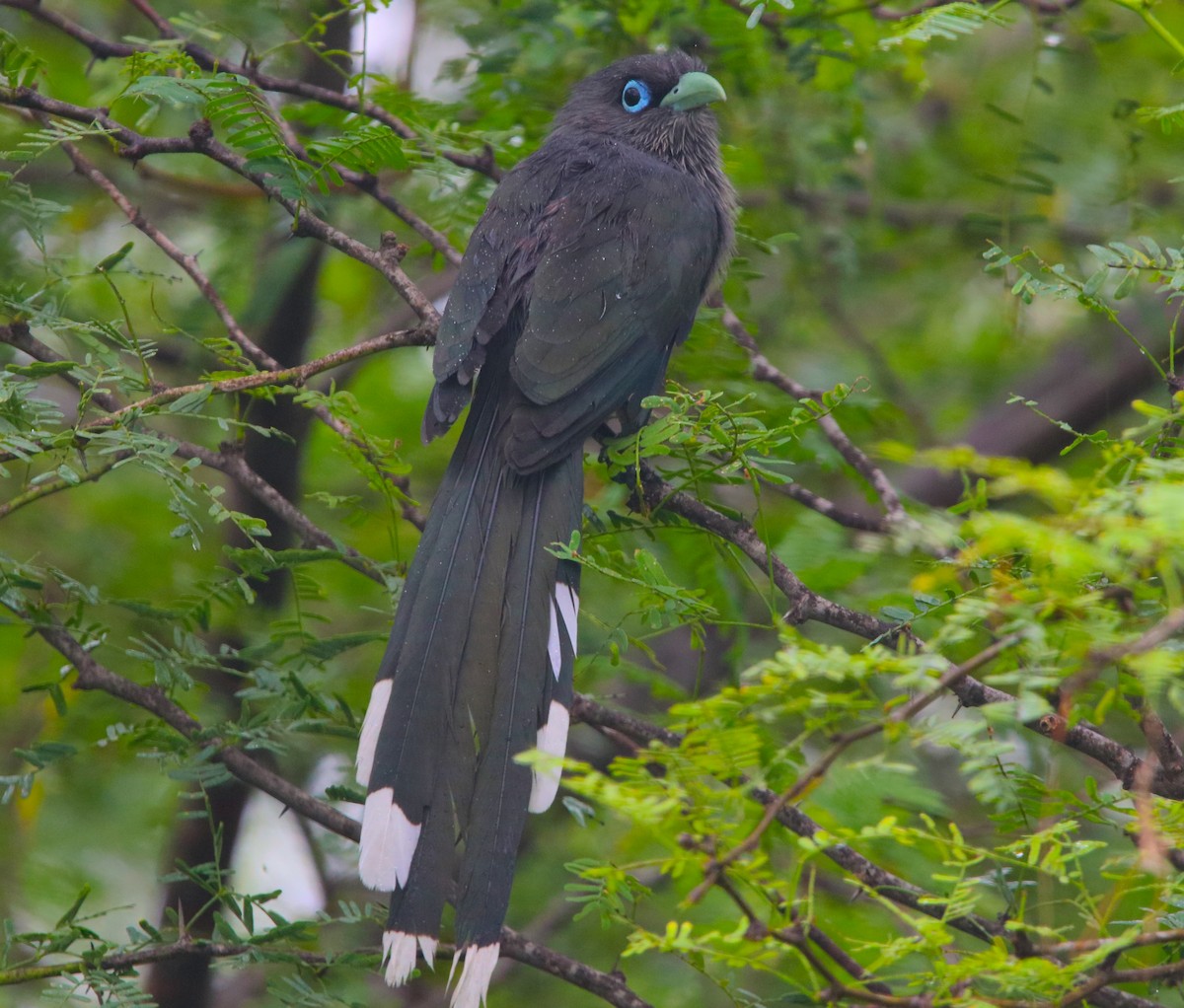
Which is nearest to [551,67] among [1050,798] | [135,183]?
[135,183]

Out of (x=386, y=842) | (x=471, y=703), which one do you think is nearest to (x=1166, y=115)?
(x=471, y=703)

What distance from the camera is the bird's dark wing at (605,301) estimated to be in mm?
2928

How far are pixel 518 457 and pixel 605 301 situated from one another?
0.52m

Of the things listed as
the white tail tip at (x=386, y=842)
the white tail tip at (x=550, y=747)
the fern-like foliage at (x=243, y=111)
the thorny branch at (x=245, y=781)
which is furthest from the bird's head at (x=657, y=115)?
the white tail tip at (x=386, y=842)

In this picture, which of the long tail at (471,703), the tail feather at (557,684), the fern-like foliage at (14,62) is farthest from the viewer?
the fern-like foliage at (14,62)

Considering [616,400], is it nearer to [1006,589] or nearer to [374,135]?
[374,135]

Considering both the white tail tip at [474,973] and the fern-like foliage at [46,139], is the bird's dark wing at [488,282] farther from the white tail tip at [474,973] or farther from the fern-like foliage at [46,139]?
the white tail tip at [474,973]

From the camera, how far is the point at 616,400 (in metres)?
3.04

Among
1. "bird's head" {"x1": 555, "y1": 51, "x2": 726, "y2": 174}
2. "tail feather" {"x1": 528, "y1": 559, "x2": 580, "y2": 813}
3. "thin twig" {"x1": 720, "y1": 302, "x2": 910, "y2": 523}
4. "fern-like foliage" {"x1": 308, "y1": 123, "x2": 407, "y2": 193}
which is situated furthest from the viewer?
"bird's head" {"x1": 555, "y1": 51, "x2": 726, "y2": 174}

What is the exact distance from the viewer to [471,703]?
2510mm

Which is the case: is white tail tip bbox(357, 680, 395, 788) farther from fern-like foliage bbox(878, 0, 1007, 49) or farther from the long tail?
fern-like foliage bbox(878, 0, 1007, 49)

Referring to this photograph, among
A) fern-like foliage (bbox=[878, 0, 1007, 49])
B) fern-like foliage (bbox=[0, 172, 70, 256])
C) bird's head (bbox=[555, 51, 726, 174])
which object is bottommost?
fern-like foliage (bbox=[0, 172, 70, 256])

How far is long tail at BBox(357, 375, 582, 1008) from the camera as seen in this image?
224 centimetres

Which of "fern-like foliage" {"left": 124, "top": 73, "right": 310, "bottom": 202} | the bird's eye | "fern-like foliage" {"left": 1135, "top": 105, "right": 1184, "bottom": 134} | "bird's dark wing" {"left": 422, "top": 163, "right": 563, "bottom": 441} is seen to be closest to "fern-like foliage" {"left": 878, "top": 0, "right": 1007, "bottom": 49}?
"fern-like foliage" {"left": 1135, "top": 105, "right": 1184, "bottom": 134}
